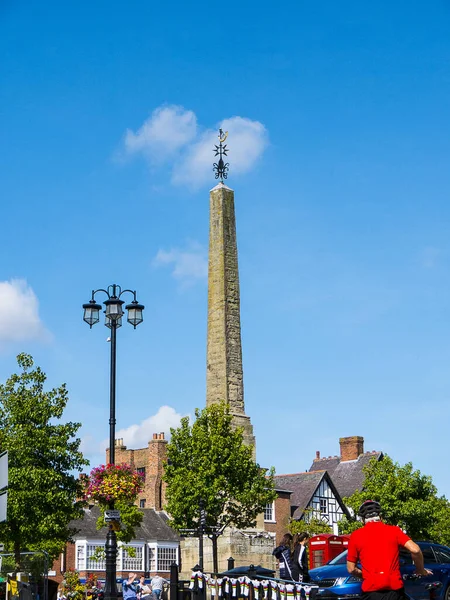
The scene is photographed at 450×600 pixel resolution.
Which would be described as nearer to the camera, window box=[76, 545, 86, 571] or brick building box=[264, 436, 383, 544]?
window box=[76, 545, 86, 571]

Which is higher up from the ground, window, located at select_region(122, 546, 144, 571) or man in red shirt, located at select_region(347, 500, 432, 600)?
man in red shirt, located at select_region(347, 500, 432, 600)

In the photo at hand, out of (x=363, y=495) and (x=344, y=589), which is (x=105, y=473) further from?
(x=363, y=495)

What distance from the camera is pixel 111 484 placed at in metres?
21.5

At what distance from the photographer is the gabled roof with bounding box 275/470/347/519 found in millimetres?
63062

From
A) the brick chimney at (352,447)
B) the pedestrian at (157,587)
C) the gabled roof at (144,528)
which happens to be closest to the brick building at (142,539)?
the gabled roof at (144,528)

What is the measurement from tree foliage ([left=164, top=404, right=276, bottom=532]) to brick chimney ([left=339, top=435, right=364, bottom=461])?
34.2 meters

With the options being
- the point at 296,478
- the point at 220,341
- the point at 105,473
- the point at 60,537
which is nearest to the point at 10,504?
the point at 60,537

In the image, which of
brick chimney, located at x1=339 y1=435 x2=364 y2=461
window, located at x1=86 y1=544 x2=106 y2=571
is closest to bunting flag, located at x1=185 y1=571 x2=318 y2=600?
window, located at x1=86 y1=544 x2=106 y2=571

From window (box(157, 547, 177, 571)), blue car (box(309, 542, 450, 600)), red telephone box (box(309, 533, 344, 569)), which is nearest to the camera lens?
blue car (box(309, 542, 450, 600))

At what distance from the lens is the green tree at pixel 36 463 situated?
29.3m

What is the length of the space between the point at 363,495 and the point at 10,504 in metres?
26.8

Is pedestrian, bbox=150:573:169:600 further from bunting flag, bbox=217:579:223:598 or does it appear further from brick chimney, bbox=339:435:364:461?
brick chimney, bbox=339:435:364:461

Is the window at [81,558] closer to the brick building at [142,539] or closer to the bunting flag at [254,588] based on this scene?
the brick building at [142,539]

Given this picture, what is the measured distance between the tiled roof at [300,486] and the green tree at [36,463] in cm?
3401
